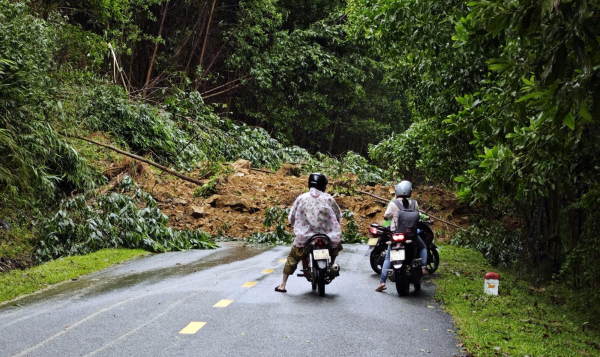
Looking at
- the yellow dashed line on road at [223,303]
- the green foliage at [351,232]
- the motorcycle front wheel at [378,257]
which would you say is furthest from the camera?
the green foliage at [351,232]

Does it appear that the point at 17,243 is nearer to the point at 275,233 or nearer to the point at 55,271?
the point at 55,271

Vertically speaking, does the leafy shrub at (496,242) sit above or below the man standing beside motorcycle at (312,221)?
below

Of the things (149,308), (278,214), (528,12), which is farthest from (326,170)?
(528,12)

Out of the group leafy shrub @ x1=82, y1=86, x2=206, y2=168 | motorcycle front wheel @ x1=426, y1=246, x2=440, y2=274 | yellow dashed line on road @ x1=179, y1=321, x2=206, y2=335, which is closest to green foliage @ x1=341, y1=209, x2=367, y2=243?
motorcycle front wheel @ x1=426, y1=246, x2=440, y2=274

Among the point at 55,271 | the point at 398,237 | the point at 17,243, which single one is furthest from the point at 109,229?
the point at 398,237

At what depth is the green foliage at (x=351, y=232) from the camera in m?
18.9

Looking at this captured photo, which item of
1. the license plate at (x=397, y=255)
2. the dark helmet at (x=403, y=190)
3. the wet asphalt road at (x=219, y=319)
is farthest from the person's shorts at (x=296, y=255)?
the dark helmet at (x=403, y=190)

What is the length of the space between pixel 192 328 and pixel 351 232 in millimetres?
12310

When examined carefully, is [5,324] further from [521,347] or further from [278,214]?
[278,214]

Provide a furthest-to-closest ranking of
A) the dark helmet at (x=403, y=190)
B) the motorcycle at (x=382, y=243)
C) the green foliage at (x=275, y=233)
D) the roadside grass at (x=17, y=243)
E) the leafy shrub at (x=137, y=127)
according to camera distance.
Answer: the leafy shrub at (x=137, y=127), the green foliage at (x=275, y=233), the roadside grass at (x=17, y=243), the motorcycle at (x=382, y=243), the dark helmet at (x=403, y=190)

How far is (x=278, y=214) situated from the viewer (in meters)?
18.8

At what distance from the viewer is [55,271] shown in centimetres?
1166

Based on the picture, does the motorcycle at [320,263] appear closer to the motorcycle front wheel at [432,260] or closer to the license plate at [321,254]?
the license plate at [321,254]

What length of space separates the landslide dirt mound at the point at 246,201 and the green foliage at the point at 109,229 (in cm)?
168
